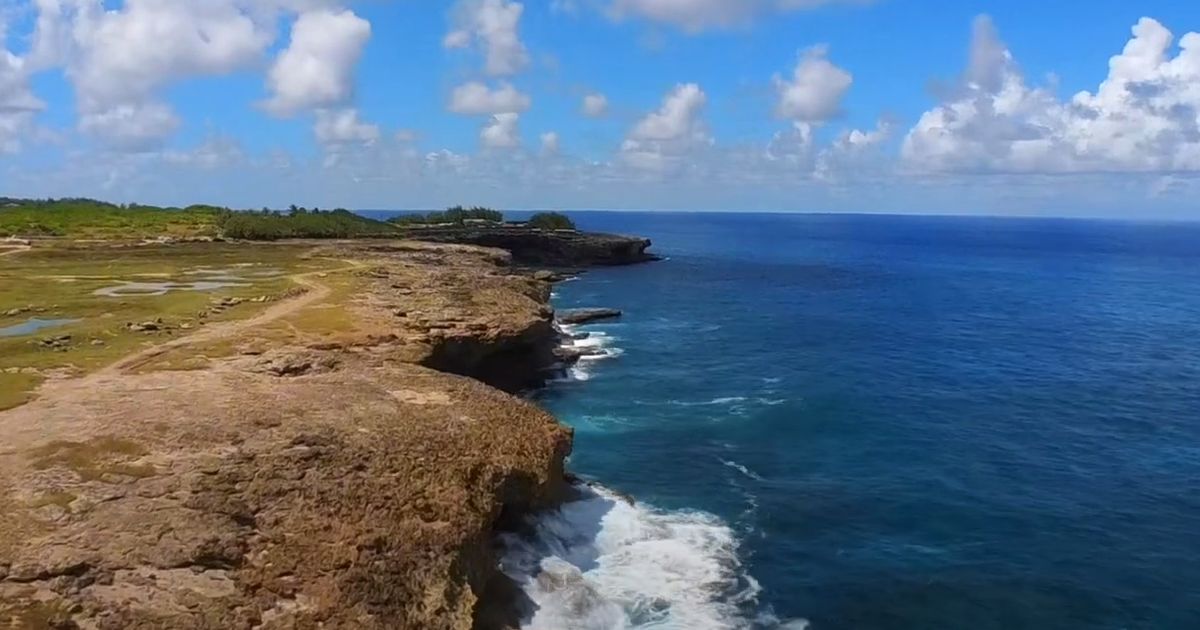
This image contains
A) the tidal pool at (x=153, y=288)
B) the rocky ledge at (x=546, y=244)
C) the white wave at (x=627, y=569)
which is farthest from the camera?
the rocky ledge at (x=546, y=244)

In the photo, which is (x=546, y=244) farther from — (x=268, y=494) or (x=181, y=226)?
(x=268, y=494)

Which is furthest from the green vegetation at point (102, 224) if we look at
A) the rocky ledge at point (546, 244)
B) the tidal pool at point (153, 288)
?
the tidal pool at point (153, 288)

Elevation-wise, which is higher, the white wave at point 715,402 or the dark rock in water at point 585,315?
A: the dark rock in water at point 585,315

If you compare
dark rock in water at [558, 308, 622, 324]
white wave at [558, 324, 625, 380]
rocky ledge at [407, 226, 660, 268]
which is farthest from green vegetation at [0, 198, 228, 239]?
white wave at [558, 324, 625, 380]

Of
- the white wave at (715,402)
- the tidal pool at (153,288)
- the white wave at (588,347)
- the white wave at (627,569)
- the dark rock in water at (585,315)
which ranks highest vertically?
the tidal pool at (153,288)

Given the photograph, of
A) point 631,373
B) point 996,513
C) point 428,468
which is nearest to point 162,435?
point 428,468

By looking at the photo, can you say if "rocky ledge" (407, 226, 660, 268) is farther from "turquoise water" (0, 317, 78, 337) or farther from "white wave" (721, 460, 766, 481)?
"white wave" (721, 460, 766, 481)

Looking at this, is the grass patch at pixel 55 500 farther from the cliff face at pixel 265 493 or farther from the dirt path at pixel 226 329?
the dirt path at pixel 226 329
